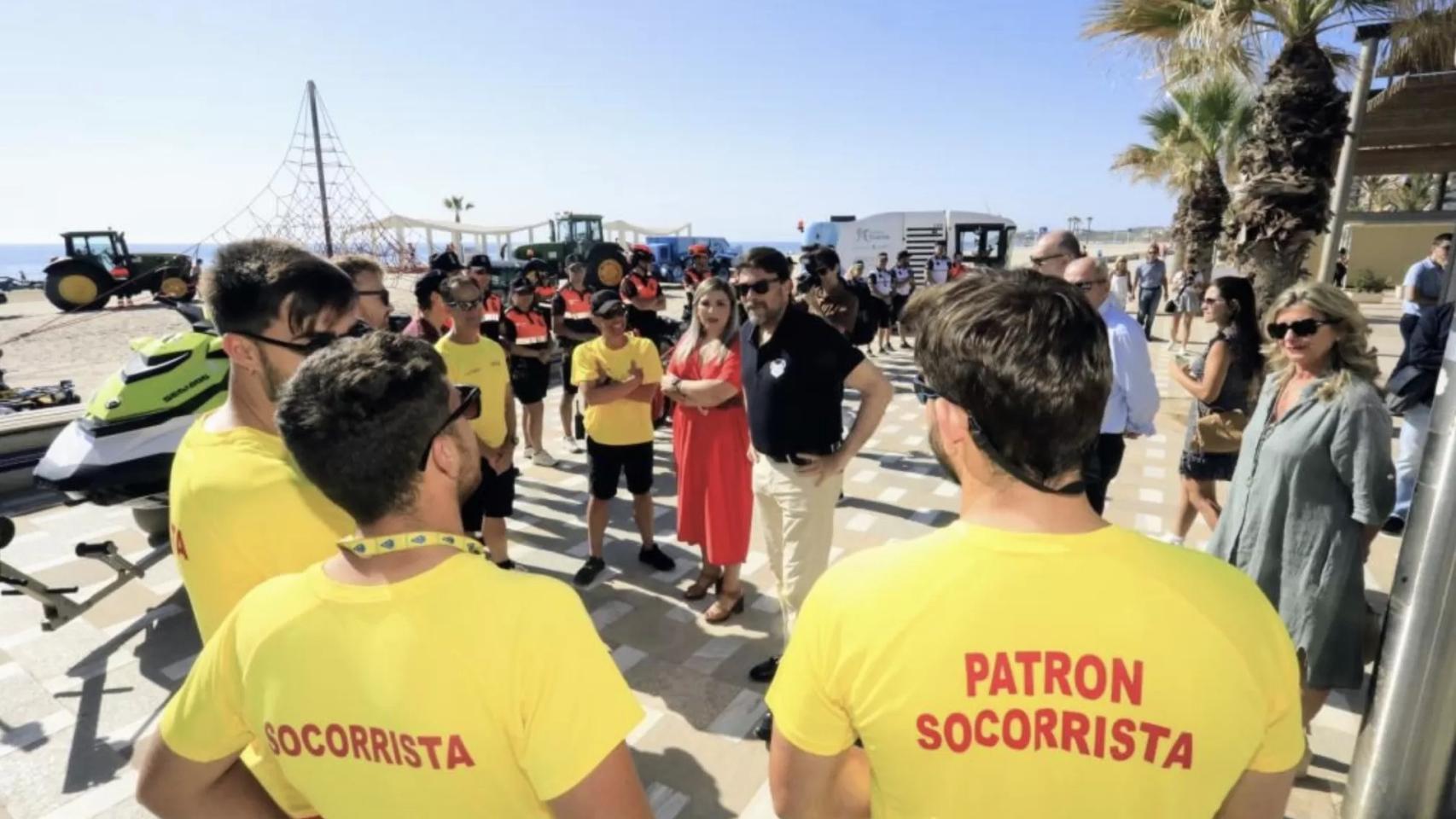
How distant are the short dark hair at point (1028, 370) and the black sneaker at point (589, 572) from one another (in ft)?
12.2

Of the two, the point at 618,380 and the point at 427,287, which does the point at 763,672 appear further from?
the point at 427,287

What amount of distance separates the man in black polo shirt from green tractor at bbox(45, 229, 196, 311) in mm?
3564

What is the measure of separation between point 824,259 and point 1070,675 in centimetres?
565

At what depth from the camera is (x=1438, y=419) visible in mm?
1886

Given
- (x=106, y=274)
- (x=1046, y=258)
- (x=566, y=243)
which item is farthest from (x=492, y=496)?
(x=566, y=243)

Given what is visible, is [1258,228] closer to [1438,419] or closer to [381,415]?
[1438,419]

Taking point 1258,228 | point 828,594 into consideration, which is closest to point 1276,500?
point 828,594

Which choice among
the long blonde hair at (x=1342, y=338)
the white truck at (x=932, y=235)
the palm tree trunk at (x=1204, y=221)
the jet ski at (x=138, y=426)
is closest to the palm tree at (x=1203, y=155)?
the palm tree trunk at (x=1204, y=221)

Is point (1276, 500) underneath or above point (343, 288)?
underneath

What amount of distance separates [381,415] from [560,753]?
23.7 inches

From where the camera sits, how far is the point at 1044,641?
95cm

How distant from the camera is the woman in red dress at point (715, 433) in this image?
3764mm

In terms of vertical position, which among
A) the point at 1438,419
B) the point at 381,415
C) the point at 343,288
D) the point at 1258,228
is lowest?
the point at 1438,419

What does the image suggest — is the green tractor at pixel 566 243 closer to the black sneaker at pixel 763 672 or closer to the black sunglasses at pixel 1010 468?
the black sneaker at pixel 763 672
